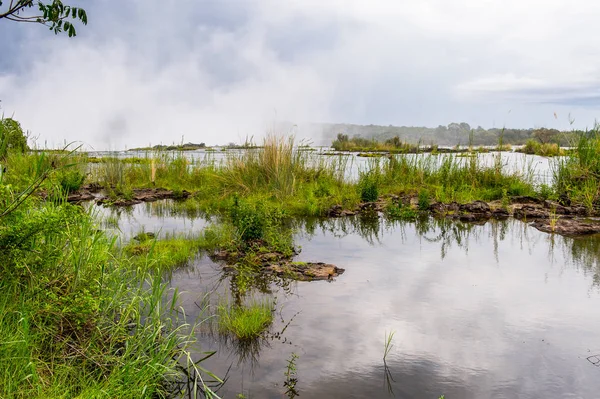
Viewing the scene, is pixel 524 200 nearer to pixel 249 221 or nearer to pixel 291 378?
pixel 249 221

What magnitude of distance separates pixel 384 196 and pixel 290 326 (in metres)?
8.66

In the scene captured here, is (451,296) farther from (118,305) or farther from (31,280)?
(31,280)

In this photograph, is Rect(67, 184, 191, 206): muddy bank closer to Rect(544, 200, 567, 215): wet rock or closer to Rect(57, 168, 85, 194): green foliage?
Rect(57, 168, 85, 194): green foliage

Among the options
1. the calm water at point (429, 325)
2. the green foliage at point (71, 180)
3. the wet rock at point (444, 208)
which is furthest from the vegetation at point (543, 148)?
the green foliage at point (71, 180)

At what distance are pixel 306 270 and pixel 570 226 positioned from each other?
219 inches

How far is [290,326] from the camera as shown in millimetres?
4438

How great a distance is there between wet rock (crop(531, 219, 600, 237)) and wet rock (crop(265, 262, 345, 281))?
15.9 ft

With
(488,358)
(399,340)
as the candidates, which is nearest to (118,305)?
(399,340)

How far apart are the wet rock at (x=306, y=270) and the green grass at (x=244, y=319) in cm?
110

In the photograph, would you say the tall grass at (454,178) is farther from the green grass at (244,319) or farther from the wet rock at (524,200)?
the green grass at (244,319)

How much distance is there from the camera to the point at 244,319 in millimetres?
4340

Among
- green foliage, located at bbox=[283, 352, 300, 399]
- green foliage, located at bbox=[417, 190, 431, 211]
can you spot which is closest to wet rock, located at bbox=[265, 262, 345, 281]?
green foliage, located at bbox=[283, 352, 300, 399]

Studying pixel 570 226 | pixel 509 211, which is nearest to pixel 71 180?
pixel 509 211

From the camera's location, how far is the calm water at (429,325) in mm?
3494
